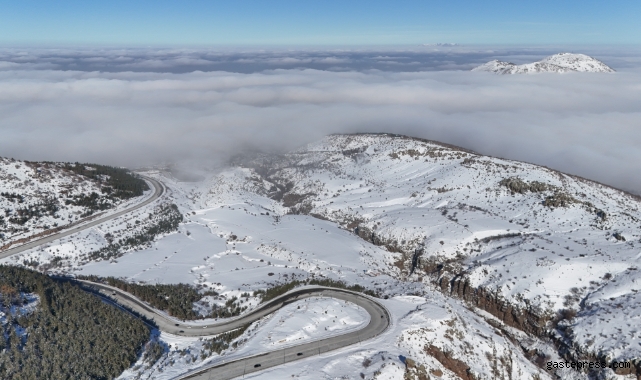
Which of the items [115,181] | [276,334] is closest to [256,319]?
[276,334]

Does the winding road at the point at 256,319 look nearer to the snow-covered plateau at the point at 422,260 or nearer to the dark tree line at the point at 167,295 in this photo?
the dark tree line at the point at 167,295

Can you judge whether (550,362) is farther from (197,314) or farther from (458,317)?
(197,314)

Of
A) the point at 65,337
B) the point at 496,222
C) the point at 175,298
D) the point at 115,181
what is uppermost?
the point at 65,337

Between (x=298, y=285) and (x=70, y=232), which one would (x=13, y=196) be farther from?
(x=298, y=285)

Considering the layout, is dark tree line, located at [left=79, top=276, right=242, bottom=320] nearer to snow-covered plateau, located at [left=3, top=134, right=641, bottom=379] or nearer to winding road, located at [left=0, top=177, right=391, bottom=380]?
winding road, located at [left=0, top=177, right=391, bottom=380]

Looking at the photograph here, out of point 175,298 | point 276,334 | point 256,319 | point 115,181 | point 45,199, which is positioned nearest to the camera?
point 276,334

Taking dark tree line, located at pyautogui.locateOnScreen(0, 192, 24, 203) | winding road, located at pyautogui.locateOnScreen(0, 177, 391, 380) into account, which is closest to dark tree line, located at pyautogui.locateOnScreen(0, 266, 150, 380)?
winding road, located at pyautogui.locateOnScreen(0, 177, 391, 380)
